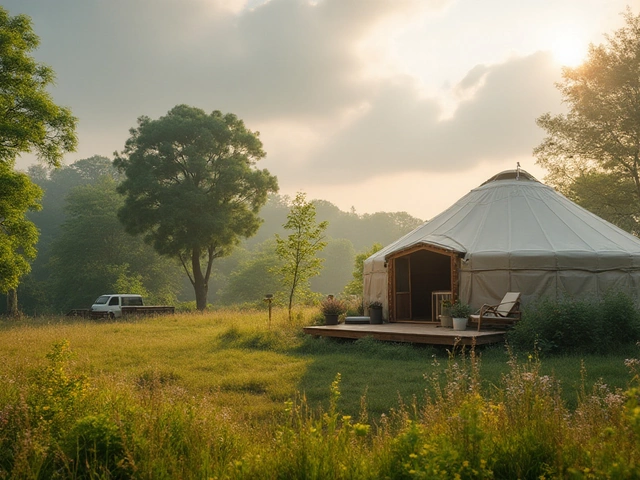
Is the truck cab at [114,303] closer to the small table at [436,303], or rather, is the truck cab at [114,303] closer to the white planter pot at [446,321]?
the small table at [436,303]

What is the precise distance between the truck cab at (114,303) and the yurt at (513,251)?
31.8ft

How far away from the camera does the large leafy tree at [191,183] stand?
22602 mm

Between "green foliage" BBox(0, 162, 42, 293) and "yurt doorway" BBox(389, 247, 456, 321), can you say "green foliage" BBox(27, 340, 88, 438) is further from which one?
"yurt doorway" BBox(389, 247, 456, 321)

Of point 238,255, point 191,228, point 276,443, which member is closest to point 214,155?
point 191,228

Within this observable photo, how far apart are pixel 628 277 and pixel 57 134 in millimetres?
14212

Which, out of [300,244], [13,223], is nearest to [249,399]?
[300,244]

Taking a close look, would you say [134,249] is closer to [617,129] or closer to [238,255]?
[238,255]

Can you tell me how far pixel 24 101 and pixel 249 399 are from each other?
11.4m

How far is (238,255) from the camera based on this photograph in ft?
164

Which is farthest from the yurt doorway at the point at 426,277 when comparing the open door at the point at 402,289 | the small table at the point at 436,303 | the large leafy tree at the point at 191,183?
the large leafy tree at the point at 191,183

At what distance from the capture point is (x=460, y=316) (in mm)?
10797

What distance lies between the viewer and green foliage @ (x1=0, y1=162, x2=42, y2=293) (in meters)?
13.2

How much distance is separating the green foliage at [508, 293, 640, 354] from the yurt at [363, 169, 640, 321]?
1552 mm

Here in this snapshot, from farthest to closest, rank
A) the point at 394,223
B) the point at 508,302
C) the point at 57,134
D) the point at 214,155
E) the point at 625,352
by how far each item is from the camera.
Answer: the point at 394,223 < the point at 214,155 < the point at 57,134 < the point at 508,302 < the point at 625,352
